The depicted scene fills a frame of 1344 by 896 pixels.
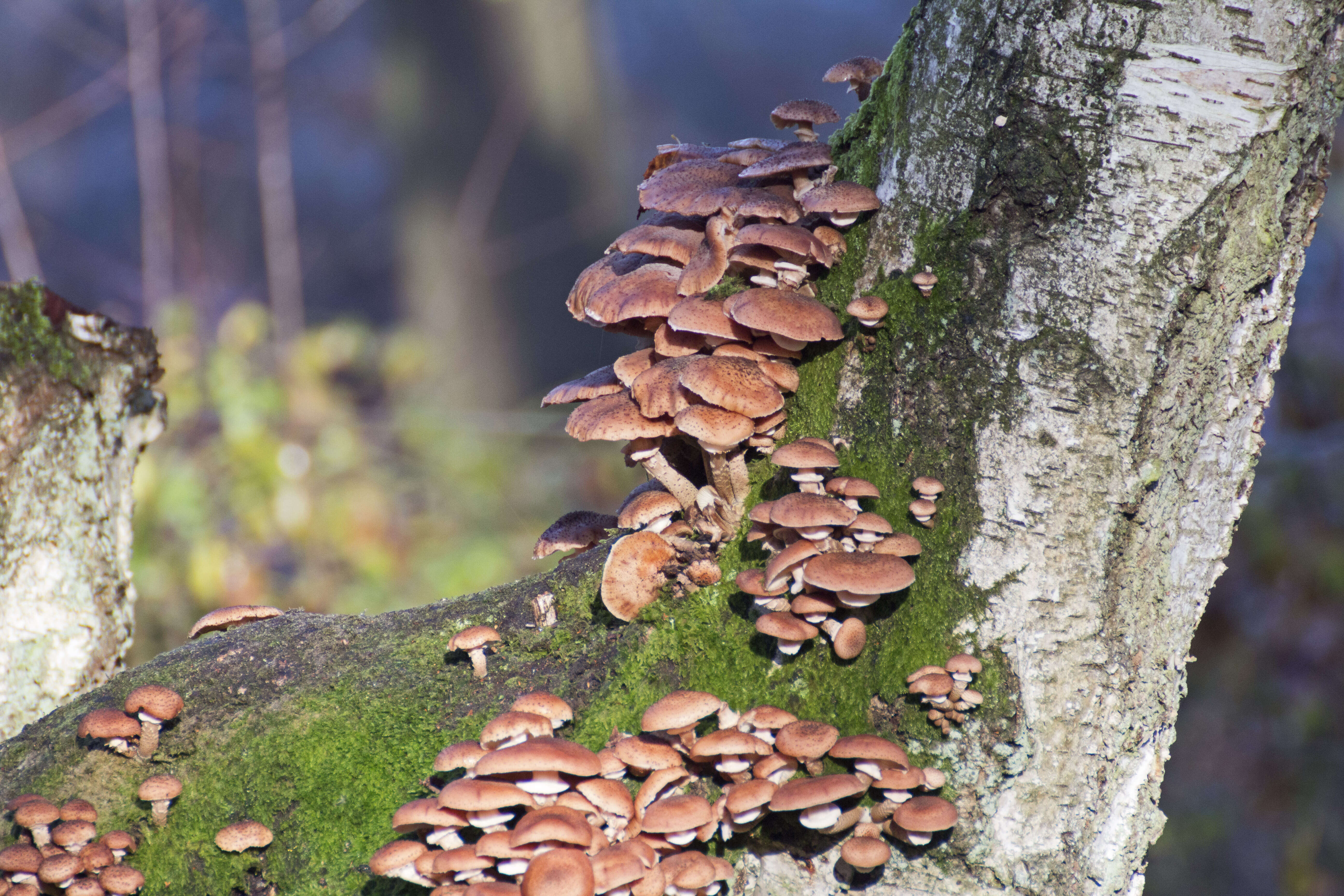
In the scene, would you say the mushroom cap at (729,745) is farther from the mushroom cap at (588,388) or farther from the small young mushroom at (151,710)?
the small young mushroom at (151,710)

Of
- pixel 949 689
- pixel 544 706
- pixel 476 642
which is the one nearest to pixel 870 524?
pixel 949 689

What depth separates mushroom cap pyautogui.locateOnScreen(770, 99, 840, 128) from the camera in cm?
279

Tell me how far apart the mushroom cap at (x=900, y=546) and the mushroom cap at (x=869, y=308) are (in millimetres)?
569

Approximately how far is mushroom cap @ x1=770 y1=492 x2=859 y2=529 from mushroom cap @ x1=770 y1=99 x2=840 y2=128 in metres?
1.29

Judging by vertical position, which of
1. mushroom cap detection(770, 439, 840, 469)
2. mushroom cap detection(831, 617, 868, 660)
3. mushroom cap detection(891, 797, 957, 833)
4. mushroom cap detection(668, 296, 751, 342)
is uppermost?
mushroom cap detection(668, 296, 751, 342)

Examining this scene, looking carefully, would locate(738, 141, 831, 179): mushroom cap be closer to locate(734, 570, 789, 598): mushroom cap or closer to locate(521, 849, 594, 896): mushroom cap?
locate(734, 570, 789, 598): mushroom cap

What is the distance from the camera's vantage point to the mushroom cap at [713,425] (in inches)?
88.3

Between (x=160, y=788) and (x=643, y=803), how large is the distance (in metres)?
1.41

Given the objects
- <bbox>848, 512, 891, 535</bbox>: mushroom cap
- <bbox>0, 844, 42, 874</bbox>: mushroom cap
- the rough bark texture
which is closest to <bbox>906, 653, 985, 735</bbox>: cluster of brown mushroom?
<bbox>848, 512, 891, 535</bbox>: mushroom cap

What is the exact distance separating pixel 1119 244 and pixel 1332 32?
58 centimetres

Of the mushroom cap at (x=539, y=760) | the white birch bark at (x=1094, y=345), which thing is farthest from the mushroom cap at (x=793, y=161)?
the mushroom cap at (x=539, y=760)

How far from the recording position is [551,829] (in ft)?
6.02

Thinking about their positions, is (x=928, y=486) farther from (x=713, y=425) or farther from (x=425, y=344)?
(x=425, y=344)

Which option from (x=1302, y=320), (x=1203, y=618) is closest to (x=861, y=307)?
(x=1203, y=618)
